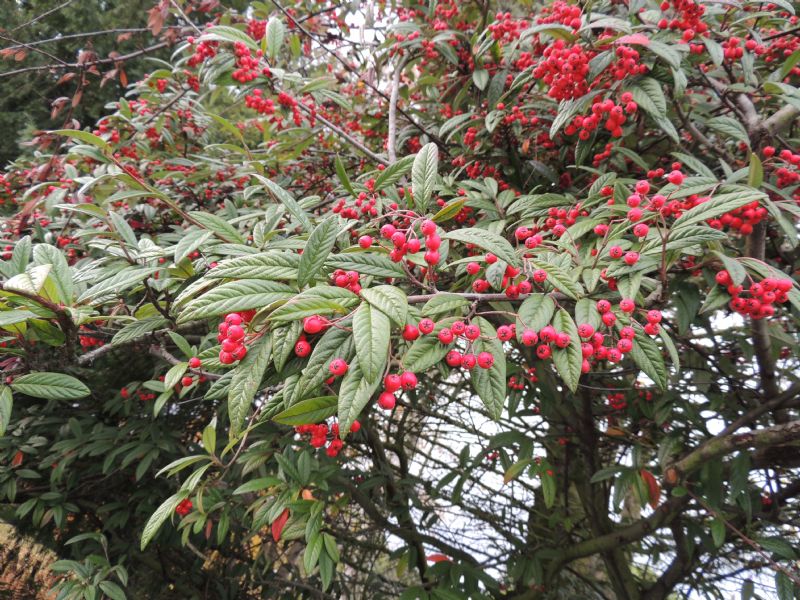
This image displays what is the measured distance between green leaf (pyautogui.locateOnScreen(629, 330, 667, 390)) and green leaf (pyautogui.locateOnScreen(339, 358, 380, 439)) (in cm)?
68

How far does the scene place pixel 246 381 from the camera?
0.87 meters

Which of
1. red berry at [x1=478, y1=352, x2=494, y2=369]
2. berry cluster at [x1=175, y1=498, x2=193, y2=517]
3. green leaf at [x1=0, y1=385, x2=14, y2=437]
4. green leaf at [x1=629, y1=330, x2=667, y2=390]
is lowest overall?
berry cluster at [x1=175, y1=498, x2=193, y2=517]

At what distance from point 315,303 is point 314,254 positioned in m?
0.12

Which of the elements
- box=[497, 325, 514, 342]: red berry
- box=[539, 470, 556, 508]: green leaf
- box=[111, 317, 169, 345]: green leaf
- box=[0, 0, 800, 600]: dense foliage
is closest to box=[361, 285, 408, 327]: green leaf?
box=[0, 0, 800, 600]: dense foliage

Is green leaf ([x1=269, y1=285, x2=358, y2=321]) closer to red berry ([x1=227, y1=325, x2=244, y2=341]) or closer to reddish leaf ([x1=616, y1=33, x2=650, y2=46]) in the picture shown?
red berry ([x1=227, y1=325, x2=244, y2=341])

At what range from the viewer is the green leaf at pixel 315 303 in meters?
0.79

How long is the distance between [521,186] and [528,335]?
1322 mm

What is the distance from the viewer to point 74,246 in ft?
6.11

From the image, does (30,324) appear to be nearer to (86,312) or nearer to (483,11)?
(86,312)

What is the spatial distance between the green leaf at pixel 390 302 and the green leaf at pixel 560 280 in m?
0.38

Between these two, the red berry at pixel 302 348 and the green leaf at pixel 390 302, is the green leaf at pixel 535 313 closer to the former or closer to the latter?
the green leaf at pixel 390 302

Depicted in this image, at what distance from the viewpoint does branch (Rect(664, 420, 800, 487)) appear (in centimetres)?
132

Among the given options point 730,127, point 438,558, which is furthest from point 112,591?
point 730,127

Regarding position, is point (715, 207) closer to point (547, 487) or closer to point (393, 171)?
point (393, 171)
